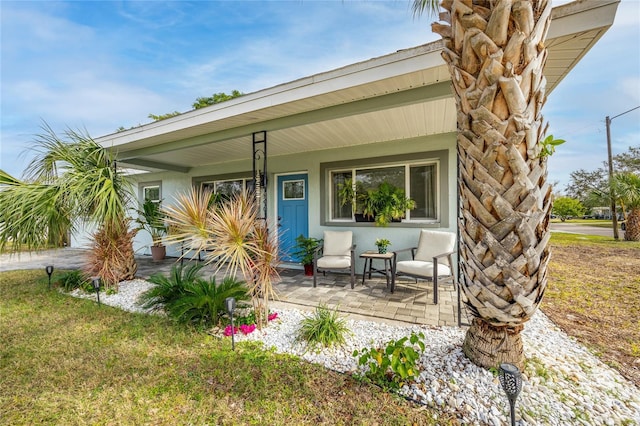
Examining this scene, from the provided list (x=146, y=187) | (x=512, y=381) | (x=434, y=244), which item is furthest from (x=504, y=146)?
(x=146, y=187)

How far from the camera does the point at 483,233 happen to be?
1807 millimetres

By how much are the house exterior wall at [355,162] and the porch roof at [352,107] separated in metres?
0.20

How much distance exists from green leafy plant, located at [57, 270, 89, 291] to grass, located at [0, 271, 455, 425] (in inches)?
65.1

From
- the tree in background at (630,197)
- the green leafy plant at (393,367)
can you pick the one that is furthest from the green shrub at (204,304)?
the tree in background at (630,197)

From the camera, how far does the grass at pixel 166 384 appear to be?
174 centimetres

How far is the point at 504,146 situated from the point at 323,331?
84.7 inches

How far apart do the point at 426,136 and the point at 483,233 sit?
11.4 ft

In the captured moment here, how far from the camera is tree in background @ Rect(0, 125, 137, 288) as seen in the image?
3713 mm

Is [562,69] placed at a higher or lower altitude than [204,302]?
higher

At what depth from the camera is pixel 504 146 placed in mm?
1700

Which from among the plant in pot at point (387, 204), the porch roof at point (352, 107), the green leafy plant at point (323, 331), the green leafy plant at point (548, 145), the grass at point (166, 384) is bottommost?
the grass at point (166, 384)

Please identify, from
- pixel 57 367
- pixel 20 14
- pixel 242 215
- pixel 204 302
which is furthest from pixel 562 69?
pixel 20 14

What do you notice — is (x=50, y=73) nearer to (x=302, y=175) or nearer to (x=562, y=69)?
(x=302, y=175)

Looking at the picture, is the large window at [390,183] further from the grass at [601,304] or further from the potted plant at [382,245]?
the grass at [601,304]
